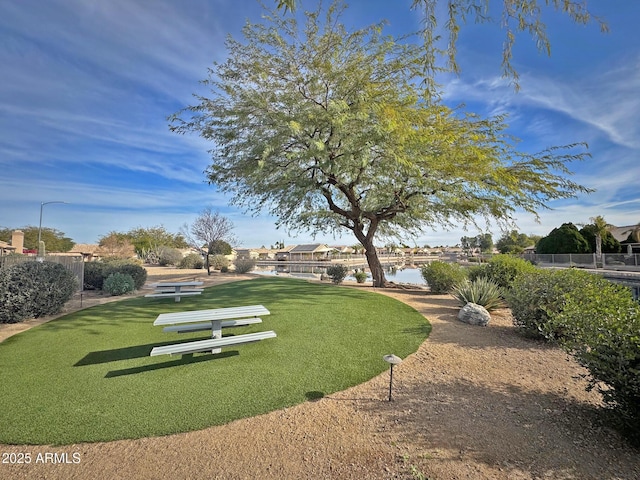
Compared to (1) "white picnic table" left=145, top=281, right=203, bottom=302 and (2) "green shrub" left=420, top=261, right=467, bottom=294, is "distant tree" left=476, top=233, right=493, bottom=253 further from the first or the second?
(1) "white picnic table" left=145, top=281, right=203, bottom=302

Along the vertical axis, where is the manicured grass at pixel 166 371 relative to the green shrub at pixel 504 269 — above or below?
below

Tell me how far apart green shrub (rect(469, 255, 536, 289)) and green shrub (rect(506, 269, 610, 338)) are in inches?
117

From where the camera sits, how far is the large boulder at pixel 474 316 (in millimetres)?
6406

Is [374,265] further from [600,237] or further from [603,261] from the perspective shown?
[600,237]

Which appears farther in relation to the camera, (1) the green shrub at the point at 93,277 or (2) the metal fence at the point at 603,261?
(2) the metal fence at the point at 603,261

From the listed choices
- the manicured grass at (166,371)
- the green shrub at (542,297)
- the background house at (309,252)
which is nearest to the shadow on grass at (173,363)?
the manicured grass at (166,371)

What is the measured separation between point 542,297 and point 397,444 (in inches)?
179

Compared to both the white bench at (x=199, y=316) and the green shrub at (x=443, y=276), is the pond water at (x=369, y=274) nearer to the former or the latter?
the green shrub at (x=443, y=276)

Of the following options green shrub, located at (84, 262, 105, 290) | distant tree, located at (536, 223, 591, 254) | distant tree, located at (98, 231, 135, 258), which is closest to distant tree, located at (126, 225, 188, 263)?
distant tree, located at (98, 231, 135, 258)

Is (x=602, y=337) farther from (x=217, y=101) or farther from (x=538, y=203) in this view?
(x=217, y=101)

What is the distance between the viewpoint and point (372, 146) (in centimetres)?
934

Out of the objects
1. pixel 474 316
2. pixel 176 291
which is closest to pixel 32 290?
pixel 176 291

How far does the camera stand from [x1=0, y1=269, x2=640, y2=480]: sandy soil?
7.86ft

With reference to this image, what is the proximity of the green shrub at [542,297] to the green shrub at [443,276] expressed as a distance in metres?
4.32
